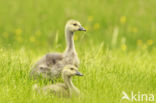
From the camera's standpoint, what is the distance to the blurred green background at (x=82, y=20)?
1471 cm

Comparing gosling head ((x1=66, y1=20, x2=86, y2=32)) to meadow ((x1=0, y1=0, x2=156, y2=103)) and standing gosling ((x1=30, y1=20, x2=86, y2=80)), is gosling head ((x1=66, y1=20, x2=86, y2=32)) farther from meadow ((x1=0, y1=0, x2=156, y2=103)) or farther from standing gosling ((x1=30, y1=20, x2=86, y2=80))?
meadow ((x1=0, y1=0, x2=156, y2=103))

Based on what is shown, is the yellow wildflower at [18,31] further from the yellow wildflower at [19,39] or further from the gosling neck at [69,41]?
the gosling neck at [69,41]

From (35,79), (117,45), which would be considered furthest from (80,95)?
(117,45)

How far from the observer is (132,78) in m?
8.06

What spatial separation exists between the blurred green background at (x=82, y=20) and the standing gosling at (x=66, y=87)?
275 inches

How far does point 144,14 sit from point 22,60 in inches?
324

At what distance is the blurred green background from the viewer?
14711mm

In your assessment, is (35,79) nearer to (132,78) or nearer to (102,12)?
(132,78)

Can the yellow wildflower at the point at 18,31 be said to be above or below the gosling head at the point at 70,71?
above

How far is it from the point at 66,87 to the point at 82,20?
8607 millimetres

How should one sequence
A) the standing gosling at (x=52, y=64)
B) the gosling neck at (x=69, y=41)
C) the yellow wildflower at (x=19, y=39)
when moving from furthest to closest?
the yellow wildflower at (x=19, y=39) < the gosling neck at (x=69, y=41) < the standing gosling at (x=52, y=64)

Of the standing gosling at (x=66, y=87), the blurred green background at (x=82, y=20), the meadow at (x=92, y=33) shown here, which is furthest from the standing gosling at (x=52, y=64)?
the blurred green background at (x=82, y=20)

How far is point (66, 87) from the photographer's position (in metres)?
7.04

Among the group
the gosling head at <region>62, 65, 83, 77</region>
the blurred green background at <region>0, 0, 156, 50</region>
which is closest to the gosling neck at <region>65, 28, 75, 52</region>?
the gosling head at <region>62, 65, 83, 77</region>
